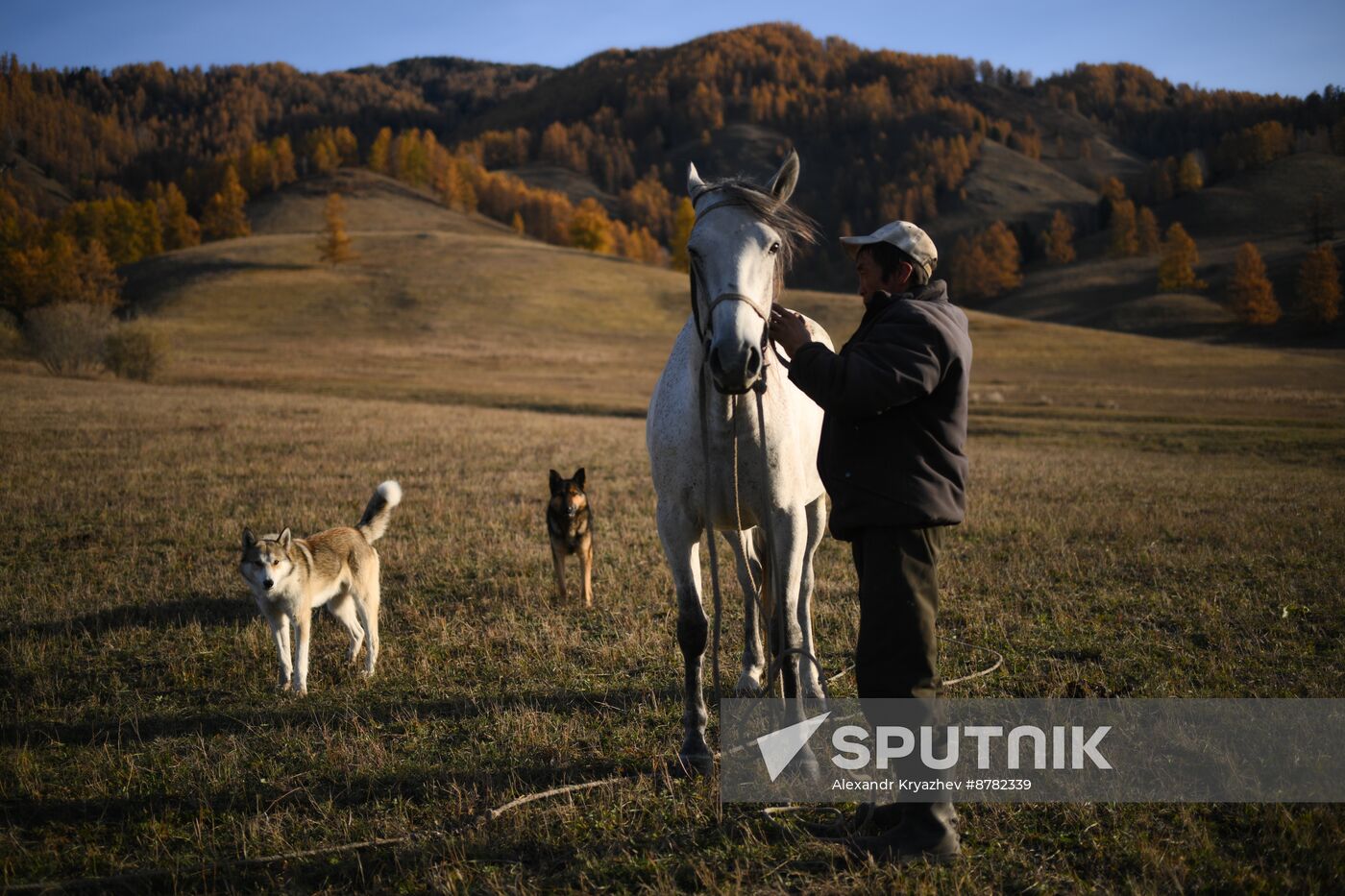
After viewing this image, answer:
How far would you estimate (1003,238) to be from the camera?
114 metres

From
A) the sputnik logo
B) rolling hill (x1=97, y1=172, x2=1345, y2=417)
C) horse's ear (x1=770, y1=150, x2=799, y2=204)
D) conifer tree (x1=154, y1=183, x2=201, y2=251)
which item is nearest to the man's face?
horse's ear (x1=770, y1=150, x2=799, y2=204)

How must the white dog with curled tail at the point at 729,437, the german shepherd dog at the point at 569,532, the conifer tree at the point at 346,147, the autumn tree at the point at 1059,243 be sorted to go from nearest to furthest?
the white dog with curled tail at the point at 729,437 → the german shepherd dog at the point at 569,532 → the autumn tree at the point at 1059,243 → the conifer tree at the point at 346,147

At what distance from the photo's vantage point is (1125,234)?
115812 mm

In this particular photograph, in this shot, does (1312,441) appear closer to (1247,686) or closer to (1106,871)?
(1247,686)

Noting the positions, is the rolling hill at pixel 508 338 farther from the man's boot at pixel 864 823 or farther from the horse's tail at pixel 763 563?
the man's boot at pixel 864 823

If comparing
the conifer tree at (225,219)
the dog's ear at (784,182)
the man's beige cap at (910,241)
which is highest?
the conifer tree at (225,219)

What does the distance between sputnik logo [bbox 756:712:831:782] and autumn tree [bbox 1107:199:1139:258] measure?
5276 inches

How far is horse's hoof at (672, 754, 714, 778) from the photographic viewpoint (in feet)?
14.8

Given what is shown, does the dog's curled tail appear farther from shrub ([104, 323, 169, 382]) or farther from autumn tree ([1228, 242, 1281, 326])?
autumn tree ([1228, 242, 1281, 326])

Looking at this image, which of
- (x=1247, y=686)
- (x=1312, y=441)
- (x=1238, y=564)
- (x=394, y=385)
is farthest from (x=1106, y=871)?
(x=394, y=385)

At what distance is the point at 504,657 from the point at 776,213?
4.32 meters

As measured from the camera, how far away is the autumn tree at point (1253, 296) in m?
74.7

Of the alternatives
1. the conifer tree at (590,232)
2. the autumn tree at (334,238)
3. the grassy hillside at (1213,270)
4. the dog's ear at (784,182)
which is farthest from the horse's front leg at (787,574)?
the conifer tree at (590,232)

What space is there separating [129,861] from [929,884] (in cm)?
389
